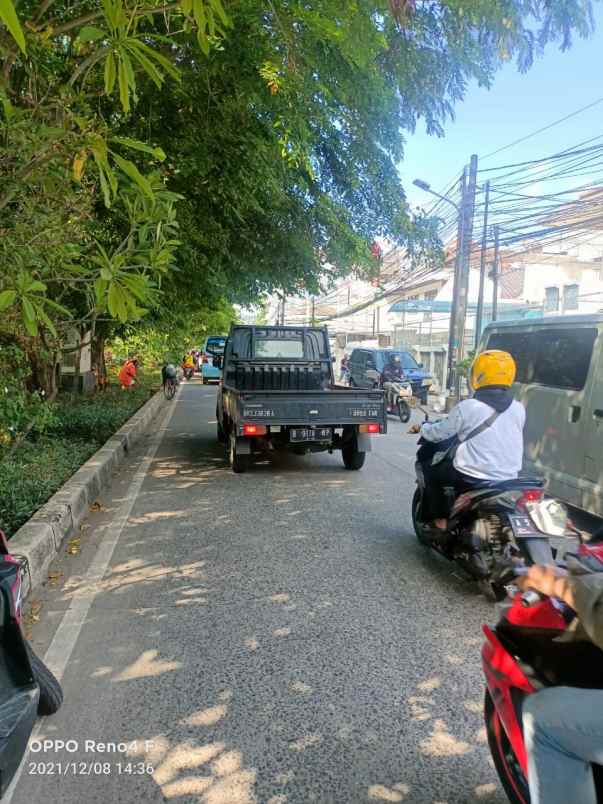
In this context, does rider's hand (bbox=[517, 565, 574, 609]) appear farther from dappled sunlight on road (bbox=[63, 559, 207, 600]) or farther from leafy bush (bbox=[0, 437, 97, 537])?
leafy bush (bbox=[0, 437, 97, 537])

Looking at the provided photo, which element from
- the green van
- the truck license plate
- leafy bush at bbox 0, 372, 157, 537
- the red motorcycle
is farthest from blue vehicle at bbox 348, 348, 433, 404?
the red motorcycle

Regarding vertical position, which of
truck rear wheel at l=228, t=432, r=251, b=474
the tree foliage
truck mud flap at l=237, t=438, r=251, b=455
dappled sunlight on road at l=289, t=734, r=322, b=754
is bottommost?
dappled sunlight on road at l=289, t=734, r=322, b=754

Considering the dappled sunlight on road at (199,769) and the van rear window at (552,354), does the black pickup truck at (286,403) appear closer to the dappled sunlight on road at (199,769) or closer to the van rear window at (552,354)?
the van rear window at (552,354)

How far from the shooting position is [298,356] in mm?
10414

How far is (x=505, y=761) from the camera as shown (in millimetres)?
2184

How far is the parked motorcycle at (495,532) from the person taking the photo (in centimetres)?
375

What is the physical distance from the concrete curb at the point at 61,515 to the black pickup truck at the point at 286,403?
1.68m

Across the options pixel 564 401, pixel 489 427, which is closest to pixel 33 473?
pixel 489 427

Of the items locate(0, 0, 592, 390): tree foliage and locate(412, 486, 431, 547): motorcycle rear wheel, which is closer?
locate(0, 0, 592, 390): tree foliage

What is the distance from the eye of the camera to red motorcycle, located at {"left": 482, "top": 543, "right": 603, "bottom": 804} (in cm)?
194

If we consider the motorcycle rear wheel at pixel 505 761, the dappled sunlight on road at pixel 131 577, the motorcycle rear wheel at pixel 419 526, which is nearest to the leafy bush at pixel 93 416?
the dappled sunlight on road at pixel 131 577

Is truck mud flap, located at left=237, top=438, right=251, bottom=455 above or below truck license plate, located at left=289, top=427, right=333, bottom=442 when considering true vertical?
below

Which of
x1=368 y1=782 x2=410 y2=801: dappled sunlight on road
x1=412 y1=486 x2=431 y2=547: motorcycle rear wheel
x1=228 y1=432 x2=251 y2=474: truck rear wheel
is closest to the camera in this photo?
x1=368 y1=782 x2=410 y2=801: dappled sunlight on road

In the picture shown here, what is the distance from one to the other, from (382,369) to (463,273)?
11.9 ft
